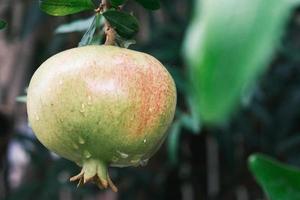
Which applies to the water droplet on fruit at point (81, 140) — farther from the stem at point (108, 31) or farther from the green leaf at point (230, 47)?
the green leaf at point (230, 47)

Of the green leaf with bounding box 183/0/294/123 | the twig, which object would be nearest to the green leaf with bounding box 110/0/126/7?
the twig

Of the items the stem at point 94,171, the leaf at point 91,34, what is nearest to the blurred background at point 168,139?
the leaf at point 91,34

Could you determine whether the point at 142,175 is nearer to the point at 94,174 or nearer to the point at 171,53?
the point at 171,53

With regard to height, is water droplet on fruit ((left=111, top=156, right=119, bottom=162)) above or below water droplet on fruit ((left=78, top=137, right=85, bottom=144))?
below

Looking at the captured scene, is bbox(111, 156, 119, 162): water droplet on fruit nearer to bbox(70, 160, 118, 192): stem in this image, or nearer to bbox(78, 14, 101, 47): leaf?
bbox(70, 160, 118, 192): stem

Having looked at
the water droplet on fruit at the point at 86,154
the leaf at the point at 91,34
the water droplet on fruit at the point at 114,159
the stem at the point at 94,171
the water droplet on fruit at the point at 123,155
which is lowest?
the stem at the point at 94,171

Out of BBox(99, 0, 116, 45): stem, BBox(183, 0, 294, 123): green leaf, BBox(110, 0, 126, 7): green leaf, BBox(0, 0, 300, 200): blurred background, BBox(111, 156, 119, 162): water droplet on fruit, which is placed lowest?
BBox(0, 0, 300, 200): blurred background
